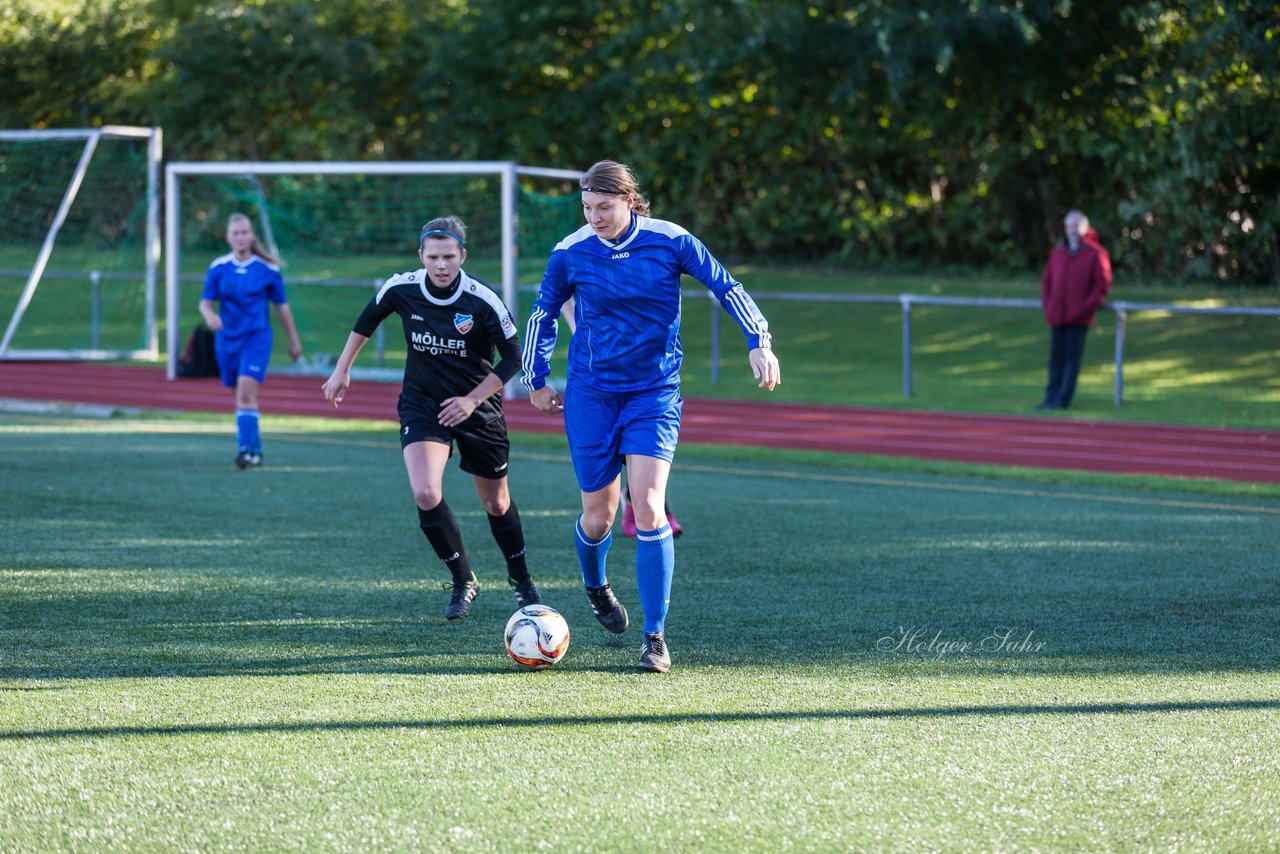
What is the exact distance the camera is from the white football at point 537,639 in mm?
5730

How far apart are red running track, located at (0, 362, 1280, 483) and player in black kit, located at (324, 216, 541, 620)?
6.70 meters

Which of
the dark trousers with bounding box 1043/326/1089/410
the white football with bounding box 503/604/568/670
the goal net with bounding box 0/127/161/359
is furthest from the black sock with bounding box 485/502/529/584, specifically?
the goal net with bounding box 0/127/161/359

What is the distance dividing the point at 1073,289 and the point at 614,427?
10.6 meters

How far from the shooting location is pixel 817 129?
28812mm

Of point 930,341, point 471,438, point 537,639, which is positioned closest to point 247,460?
point 471,438

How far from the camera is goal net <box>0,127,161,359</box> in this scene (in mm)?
24650

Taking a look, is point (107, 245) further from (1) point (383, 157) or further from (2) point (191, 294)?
(1) point (383, 157)

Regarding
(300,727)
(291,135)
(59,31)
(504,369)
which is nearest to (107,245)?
(291,135)

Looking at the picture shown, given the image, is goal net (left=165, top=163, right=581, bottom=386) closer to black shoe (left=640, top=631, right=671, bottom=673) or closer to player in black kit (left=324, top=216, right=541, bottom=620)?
player in black kit (left=324, top=216, right=541, bottom=620)

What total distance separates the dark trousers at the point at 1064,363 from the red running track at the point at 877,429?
0.73m

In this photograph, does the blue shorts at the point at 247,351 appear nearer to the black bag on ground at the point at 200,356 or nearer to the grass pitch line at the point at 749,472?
the grass pitch line at the point at 749,472

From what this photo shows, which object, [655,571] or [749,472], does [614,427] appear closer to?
[655,571]

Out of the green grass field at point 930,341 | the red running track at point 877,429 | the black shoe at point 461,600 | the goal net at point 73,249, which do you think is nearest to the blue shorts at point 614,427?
the black shoe at point 461,600

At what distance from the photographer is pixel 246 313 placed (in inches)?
463
